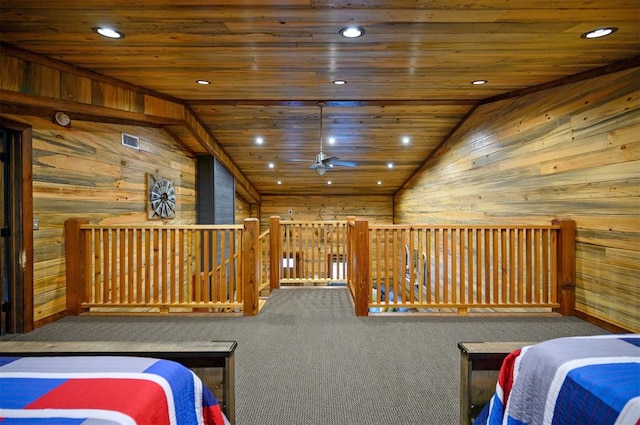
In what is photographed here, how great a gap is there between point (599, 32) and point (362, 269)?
277 cm

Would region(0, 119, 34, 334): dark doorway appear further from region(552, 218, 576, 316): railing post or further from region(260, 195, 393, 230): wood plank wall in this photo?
region(260, 195, 393, 230): wood plank wall

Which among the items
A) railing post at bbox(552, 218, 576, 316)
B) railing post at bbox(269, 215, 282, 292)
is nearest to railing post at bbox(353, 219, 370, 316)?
railing post at bbox(269, 215, 282, 292)

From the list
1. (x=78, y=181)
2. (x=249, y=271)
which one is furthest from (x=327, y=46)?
(x=78, y=181)

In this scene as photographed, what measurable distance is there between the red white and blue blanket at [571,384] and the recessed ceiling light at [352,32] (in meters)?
2.38

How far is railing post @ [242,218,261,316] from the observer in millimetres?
3242

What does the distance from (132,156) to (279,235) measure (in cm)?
239

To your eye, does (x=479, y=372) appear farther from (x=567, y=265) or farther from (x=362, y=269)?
(x=567, y=265)

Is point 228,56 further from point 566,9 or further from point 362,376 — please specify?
point 362,376

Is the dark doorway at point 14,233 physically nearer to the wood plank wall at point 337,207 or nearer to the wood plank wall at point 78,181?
the wood plank wall at point 78,181

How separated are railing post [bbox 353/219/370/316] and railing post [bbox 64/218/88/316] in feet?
9.77

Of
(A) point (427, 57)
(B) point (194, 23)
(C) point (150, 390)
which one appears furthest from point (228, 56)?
(C) point (150, 390)

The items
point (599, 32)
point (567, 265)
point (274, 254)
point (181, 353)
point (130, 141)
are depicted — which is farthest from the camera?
point (274, 254)

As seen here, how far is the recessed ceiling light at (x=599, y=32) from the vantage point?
2.26 meters

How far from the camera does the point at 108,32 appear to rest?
93.2 inches
